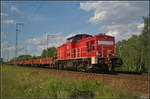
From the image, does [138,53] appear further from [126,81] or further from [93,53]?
[126,81]

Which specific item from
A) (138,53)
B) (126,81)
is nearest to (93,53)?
(126,81)

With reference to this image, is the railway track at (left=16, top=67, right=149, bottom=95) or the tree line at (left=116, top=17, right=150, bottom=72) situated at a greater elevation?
the tree line at (left=116, top=17, right=150, bottom=72)

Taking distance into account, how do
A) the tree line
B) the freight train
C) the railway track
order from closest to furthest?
1. the railway track
2. the freight train
3. the tree line

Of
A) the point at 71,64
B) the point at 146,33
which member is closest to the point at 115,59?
the point at 71,64

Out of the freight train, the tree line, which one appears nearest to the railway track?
the freight train

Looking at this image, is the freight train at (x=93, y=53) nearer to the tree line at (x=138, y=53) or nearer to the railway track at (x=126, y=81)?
the railway track at (x=126, y=81)

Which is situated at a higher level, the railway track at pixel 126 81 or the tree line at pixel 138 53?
the tree line at pixel 138 53

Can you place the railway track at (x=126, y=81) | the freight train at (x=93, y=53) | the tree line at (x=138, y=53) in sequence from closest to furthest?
1. the railway track at (x=126, y=81)
2. the freight train at (x=93, y=53)
3. the tree line at (x=138, y=53)

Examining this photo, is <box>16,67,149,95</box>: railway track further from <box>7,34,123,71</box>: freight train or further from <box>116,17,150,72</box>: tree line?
<box>116,17,150,72</box>: tree line

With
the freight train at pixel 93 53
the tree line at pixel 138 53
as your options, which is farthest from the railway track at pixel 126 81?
the tree line at pixel 138 53

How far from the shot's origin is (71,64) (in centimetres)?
2080

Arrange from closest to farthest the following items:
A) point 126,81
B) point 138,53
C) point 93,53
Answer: point 126,81 → point 93,53 → point 138,53

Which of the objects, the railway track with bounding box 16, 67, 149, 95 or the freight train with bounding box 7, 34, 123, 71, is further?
the freight train with bounding box 7, 34, 123, 71

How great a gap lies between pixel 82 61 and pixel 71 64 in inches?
103
